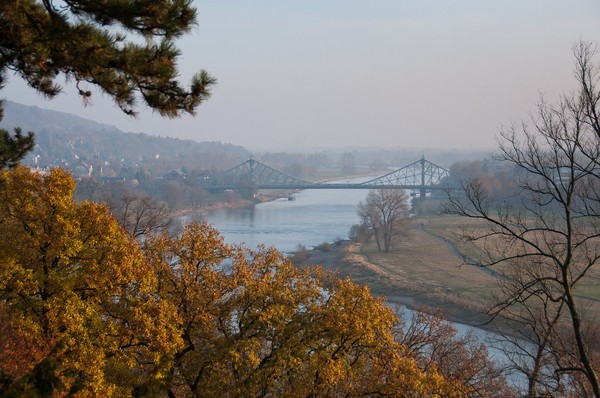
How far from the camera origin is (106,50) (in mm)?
3613

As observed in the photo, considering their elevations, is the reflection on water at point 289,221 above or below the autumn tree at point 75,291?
below

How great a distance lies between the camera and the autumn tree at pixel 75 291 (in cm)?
518

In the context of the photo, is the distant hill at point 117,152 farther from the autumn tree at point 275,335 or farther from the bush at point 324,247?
the autumn tree at point 275,335

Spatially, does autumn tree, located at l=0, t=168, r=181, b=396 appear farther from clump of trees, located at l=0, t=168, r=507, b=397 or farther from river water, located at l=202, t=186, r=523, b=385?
river water, located at l=202, t=186, r=523, b=385

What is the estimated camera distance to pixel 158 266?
20.7ft

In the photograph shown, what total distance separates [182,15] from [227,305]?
338 centimetres

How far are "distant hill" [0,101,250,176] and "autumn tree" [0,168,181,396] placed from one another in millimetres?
59738

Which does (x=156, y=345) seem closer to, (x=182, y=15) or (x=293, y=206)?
(x=182, y=15)

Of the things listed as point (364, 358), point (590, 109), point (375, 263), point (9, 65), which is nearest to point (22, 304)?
point (9, 65)

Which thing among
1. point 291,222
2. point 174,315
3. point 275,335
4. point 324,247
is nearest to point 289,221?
point 291,222

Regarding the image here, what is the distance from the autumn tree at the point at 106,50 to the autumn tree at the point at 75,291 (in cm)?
214

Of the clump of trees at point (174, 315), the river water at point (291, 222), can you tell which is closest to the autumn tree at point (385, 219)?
the river water at point (291, 222)

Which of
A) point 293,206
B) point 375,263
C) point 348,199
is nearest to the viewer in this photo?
point 375,263

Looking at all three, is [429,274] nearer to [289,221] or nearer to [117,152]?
[289,221]
